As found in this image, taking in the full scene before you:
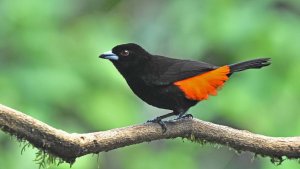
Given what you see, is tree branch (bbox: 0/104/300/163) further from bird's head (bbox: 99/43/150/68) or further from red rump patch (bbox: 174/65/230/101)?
bird's head (bbox: 99/43/150/68)

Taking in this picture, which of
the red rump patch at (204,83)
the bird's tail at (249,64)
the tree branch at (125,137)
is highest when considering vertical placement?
the bird's tail at (249,64)

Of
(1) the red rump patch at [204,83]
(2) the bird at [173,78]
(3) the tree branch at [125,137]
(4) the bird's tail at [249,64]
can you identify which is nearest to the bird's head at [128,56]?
(2) the bird at [173,78]

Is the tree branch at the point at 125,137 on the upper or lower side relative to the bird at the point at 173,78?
lower

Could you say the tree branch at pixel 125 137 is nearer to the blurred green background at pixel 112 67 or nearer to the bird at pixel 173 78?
the bird at pixel 173 78

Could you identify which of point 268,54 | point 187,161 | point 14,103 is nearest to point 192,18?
point 268,54

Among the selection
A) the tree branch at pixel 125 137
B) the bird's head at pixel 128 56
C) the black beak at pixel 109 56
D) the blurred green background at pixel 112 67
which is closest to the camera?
the tree branch at pixel 125 137

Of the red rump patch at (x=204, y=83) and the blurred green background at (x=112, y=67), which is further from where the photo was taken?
the blurred green background at (x=112, y=67)

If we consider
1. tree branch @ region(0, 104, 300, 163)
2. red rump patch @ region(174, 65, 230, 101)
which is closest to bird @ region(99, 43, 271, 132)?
red rump patch @ region(174, 65, 230, 101)
